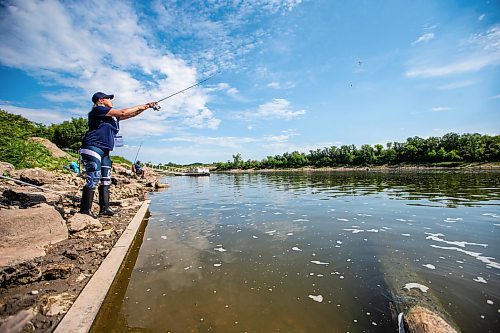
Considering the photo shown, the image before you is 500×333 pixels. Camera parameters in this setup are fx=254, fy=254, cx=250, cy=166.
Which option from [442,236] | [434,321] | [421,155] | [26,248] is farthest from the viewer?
[421,155]

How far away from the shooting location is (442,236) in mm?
6000

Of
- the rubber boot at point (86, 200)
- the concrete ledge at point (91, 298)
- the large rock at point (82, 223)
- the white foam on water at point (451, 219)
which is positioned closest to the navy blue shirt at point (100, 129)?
the rubber boot at point (86, 200)

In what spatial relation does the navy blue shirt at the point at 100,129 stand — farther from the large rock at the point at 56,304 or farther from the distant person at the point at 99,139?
the large rock at the point at 56,304

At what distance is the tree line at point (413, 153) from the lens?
66562mm

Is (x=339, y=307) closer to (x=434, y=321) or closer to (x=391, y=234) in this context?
(x=434, y=321)

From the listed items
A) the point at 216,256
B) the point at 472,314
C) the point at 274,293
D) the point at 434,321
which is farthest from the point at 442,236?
the point at 216,256

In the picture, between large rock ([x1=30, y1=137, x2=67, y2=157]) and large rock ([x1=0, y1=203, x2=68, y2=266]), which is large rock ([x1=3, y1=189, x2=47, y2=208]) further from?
large rock ([x1=30, y1=137, x2=67, y2=157])

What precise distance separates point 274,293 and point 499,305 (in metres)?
2.79

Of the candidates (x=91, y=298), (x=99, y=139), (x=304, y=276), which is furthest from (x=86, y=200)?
(x=304, y=276)

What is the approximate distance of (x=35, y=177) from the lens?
9.46m

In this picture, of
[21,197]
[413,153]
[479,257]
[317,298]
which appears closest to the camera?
[317,298]

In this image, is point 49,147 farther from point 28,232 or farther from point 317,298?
point 317,298

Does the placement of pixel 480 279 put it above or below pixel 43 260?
below

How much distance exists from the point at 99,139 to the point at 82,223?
191cm
